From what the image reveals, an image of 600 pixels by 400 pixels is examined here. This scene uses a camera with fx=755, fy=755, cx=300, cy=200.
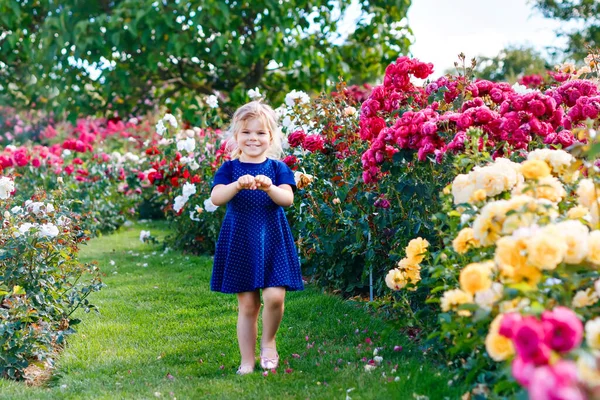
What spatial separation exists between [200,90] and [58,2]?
7.75ft

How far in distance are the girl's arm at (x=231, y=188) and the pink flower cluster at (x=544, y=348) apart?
6.14 ft

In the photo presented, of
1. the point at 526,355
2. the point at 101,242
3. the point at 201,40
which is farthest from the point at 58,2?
the point at 526,355

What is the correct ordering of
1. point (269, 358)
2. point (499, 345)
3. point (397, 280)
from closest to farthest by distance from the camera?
point (499, 345) → point (397, 280) → point (269, 358)

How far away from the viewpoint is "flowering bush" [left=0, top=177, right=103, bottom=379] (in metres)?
3.37

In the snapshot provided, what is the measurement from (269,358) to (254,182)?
2.67 feet

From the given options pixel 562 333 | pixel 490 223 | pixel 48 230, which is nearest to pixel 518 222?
pixel 490 223

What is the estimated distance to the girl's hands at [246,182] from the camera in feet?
10.3

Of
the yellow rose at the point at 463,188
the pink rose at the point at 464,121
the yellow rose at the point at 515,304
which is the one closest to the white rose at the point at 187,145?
the pink rose at the point at 464,121

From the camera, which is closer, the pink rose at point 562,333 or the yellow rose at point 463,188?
the pink rose at point 562,333

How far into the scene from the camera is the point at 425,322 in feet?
11.5

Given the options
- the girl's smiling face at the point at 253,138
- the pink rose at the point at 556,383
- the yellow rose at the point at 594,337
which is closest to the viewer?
the pink rose at the point at 556,383

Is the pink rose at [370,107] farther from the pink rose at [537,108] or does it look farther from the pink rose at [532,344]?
the pink rose at [532,344]

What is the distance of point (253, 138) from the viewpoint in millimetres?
3410

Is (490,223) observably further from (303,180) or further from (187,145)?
(187,145)
